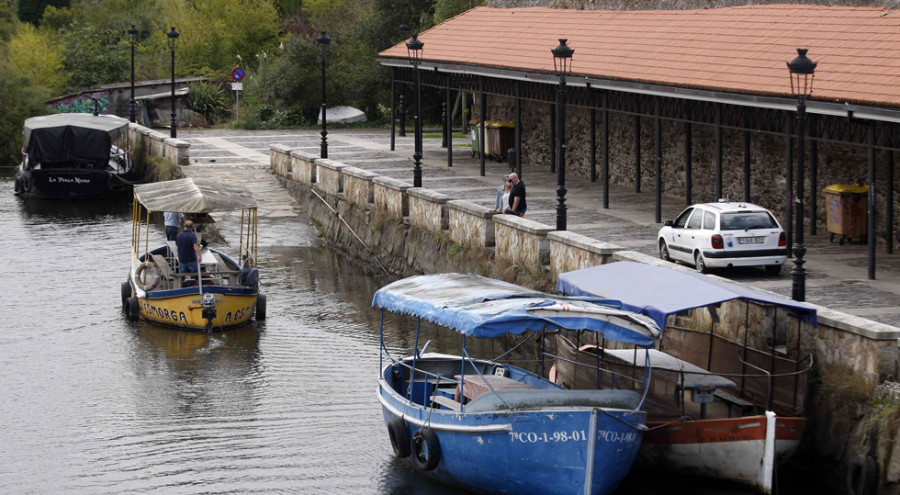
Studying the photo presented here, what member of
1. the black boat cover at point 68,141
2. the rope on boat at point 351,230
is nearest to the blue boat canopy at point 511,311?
the rope on boat at point 351,230

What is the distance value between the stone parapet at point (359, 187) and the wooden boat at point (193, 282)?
662 centimetres

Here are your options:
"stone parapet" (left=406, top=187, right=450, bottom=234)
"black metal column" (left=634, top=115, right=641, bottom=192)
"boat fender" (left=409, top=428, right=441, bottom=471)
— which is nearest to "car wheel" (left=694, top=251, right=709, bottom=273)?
"stone parapet" (left=406, top=187, right=450, bottom=234)

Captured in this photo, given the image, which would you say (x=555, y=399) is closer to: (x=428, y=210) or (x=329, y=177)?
(x=428, y=210)

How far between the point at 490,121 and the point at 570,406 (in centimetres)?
3017

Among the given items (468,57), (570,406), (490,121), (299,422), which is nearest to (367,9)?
(490,121)

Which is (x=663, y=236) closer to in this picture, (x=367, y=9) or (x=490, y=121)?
(x=490, y=121)

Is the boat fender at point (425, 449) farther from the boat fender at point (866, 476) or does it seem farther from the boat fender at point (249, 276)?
the boat fender at point (249, 276)

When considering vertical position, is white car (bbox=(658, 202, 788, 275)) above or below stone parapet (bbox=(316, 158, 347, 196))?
below

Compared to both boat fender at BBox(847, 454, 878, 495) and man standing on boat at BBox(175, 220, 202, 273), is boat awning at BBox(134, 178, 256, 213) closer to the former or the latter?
man standing on boat at BBox(175, 220, 202, 273)

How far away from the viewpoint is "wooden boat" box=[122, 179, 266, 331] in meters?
24.1

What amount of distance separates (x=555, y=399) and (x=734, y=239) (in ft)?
27.6

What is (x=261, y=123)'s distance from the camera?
2256 inches

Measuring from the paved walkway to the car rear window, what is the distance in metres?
0.85

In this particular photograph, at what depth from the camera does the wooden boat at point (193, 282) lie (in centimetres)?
2406
